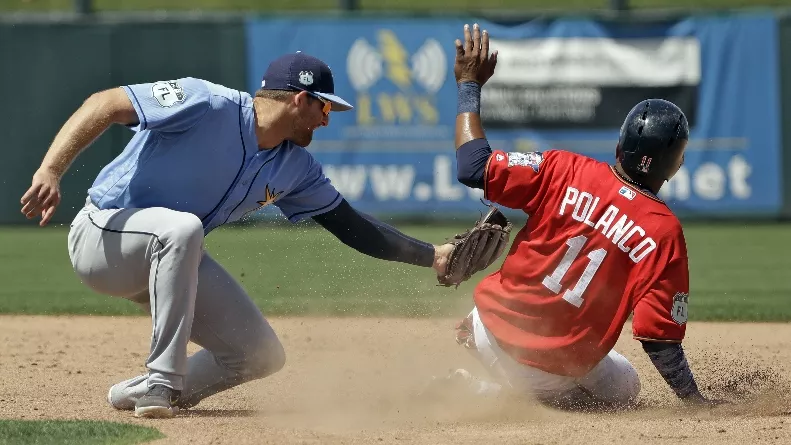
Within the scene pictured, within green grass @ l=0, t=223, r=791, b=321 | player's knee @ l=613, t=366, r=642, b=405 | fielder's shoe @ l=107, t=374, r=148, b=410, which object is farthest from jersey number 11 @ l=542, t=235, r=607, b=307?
green grass @ l=0, t=223, r=791, b=321

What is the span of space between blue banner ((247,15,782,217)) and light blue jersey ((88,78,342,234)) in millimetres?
8350

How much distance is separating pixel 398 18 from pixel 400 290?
605 centimetres

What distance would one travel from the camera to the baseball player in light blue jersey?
14.5ft

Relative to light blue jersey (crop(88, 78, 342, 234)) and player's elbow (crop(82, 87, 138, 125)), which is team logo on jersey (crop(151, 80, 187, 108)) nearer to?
light blue jersey (crop(88, 78, 342, 234))

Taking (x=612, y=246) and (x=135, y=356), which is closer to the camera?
(x=612, y=246)

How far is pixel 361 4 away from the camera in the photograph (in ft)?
60.8

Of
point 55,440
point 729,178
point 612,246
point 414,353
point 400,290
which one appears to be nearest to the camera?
point 55,440

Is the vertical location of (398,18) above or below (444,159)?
above

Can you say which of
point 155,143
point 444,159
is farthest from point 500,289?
point 444,159

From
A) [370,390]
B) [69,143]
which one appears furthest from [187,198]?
[370,390]

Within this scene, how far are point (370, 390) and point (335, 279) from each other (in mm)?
3910

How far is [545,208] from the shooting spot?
450cm

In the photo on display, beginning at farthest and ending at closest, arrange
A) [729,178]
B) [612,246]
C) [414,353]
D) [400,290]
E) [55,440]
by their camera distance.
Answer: [729,178], [400,290], [414,353], [612,246], [55,440]

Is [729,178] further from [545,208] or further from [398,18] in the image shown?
[545,208]
